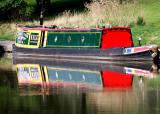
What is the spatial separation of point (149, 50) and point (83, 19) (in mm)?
11141

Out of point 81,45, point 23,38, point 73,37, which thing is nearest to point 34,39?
point 23,38

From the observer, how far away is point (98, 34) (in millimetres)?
38938

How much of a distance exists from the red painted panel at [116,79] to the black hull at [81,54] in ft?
12.8

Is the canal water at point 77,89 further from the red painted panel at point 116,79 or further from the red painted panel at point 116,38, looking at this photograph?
the red painted panel at point 116,38

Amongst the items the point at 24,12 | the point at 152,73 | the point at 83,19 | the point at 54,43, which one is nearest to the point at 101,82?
the point at 152,73

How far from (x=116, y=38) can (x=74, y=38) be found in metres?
3.03

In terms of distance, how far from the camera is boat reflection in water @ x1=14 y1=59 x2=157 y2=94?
27219 mm

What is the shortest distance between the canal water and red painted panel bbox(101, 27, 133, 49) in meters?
2.43

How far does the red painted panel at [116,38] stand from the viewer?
38562 mm

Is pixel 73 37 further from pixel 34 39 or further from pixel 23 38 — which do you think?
pixel 23 38

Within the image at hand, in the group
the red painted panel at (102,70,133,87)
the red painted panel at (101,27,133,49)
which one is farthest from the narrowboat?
the red painted panel at (102,70,133,87)

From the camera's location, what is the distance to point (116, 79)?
29078mm

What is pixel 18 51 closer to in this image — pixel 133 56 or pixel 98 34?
pixel 98 34

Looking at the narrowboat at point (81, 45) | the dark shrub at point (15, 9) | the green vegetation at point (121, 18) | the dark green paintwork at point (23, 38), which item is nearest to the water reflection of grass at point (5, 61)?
the narrowboat at point (81, 45)
